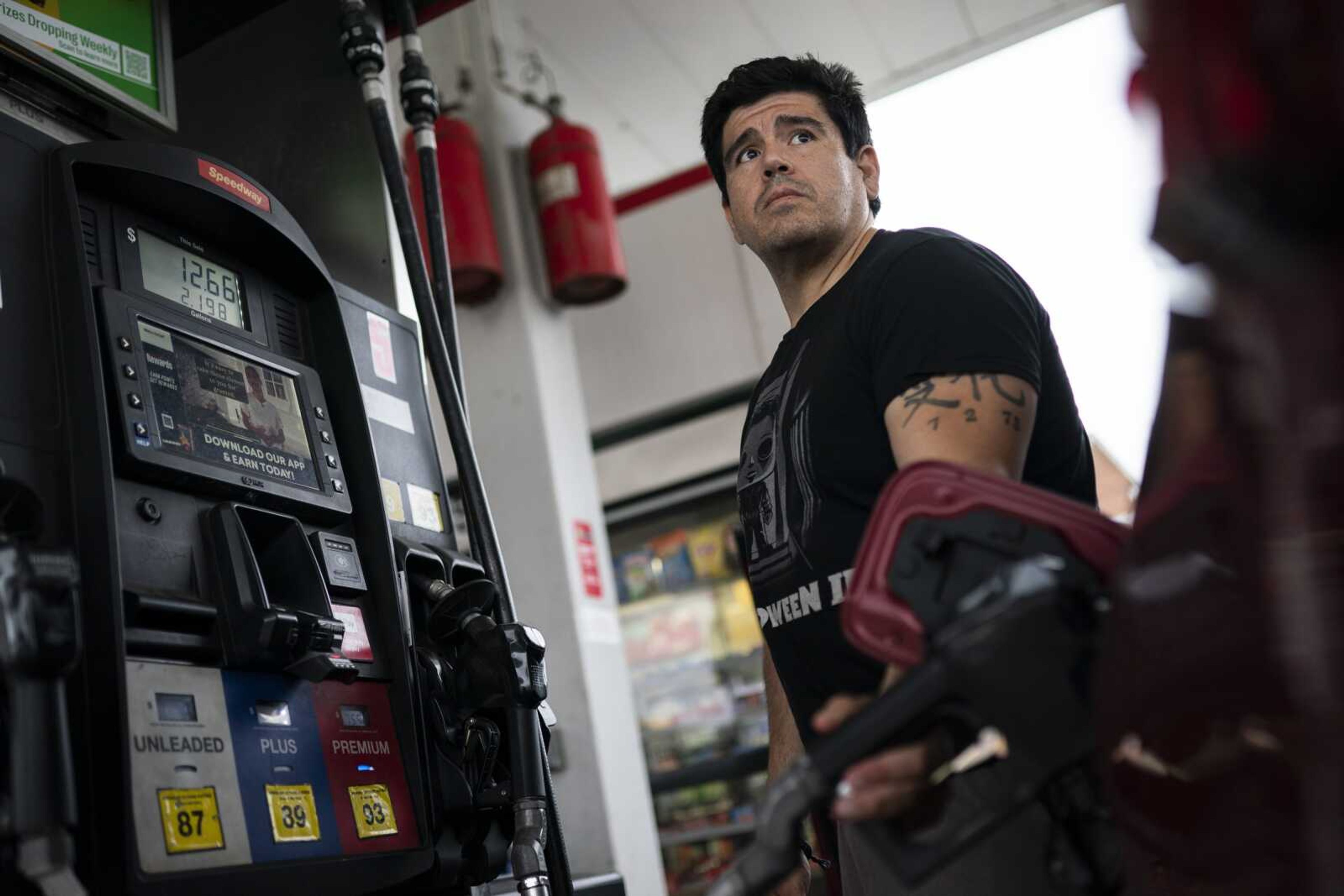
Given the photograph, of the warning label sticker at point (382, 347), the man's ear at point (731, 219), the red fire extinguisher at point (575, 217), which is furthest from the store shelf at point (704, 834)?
the warning label sticker at point (382, 347)

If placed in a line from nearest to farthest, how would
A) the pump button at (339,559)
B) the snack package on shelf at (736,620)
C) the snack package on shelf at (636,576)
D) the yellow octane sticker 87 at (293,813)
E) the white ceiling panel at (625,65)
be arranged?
the yellow octane sticker 87 at (293,813), the pump button at (339,559), the white ceiling panel at (625,65), the snack package on shelf at (736,620), the snack package on shelf at (636,576)

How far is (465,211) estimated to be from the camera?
4004mm

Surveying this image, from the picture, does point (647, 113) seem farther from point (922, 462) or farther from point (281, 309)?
point (922, 462)

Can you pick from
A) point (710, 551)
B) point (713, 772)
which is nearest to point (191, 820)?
point (713, 772)

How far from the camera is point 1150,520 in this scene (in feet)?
2.49

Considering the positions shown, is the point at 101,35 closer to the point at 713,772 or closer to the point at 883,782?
the point at 883,782

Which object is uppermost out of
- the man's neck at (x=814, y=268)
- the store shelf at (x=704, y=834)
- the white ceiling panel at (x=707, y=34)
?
the white ceiling panel at (x=707, y=34)

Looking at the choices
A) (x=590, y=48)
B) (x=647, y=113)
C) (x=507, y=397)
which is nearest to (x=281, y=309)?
(x=507, y=397)

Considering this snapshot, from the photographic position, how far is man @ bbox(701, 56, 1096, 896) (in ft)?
4.05

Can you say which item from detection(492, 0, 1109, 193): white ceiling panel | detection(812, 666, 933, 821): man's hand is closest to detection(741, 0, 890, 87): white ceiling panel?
detection(492, 0, 1109, 193): white ceiling panel

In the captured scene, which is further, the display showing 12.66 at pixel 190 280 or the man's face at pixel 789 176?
the man's face at pixel 789 176

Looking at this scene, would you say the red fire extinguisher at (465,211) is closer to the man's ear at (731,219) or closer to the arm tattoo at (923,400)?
the man's ear at (731,219)

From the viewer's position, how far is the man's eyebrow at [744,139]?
75.9 inches

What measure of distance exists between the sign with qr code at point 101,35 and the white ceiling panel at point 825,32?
3.30 metres
